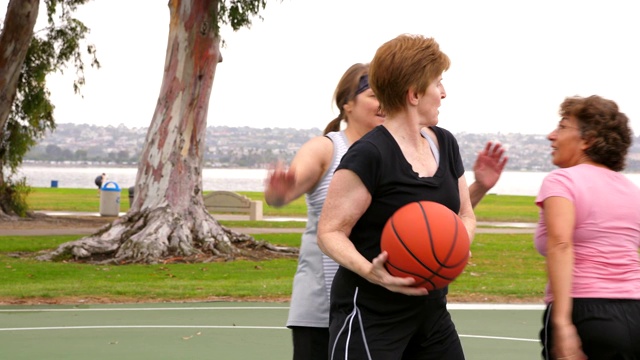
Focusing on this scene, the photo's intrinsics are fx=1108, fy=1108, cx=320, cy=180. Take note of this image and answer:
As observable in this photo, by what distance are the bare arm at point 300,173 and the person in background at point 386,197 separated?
69 centimetres

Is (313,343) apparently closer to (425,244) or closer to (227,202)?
(425,244)

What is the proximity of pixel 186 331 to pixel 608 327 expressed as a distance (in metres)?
6.94

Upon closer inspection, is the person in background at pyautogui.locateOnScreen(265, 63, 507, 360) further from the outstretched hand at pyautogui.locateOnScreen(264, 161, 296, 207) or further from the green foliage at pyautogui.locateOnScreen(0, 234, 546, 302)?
the green foliage at pyautogui.locateOnScreen(0, 234, 546, 302)

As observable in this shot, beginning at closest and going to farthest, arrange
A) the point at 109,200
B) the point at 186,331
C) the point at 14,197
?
1. the point at 186,331
2. the point at 14,197
3. the point at 109,200

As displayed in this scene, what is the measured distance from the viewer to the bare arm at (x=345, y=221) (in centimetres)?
436

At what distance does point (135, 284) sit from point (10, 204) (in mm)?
18128

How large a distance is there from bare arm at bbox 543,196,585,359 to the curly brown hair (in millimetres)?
318

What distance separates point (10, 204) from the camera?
32.6 m

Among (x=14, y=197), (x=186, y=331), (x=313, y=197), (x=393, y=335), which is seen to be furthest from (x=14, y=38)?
(x=393, y=335)

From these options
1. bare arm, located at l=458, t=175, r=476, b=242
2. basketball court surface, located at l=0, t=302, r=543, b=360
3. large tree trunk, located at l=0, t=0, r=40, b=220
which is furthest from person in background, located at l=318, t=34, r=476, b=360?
large tree trunk, located at l=0, t=0, r=40, b=220

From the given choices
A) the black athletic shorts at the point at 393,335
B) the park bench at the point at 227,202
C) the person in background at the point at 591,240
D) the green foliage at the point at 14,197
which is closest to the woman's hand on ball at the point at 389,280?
the black athletic shorts at the point at 393,335

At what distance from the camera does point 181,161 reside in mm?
21328

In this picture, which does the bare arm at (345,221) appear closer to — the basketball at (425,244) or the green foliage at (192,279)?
the basketball at (425,244)

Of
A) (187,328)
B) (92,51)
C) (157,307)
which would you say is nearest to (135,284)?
(157,307)
